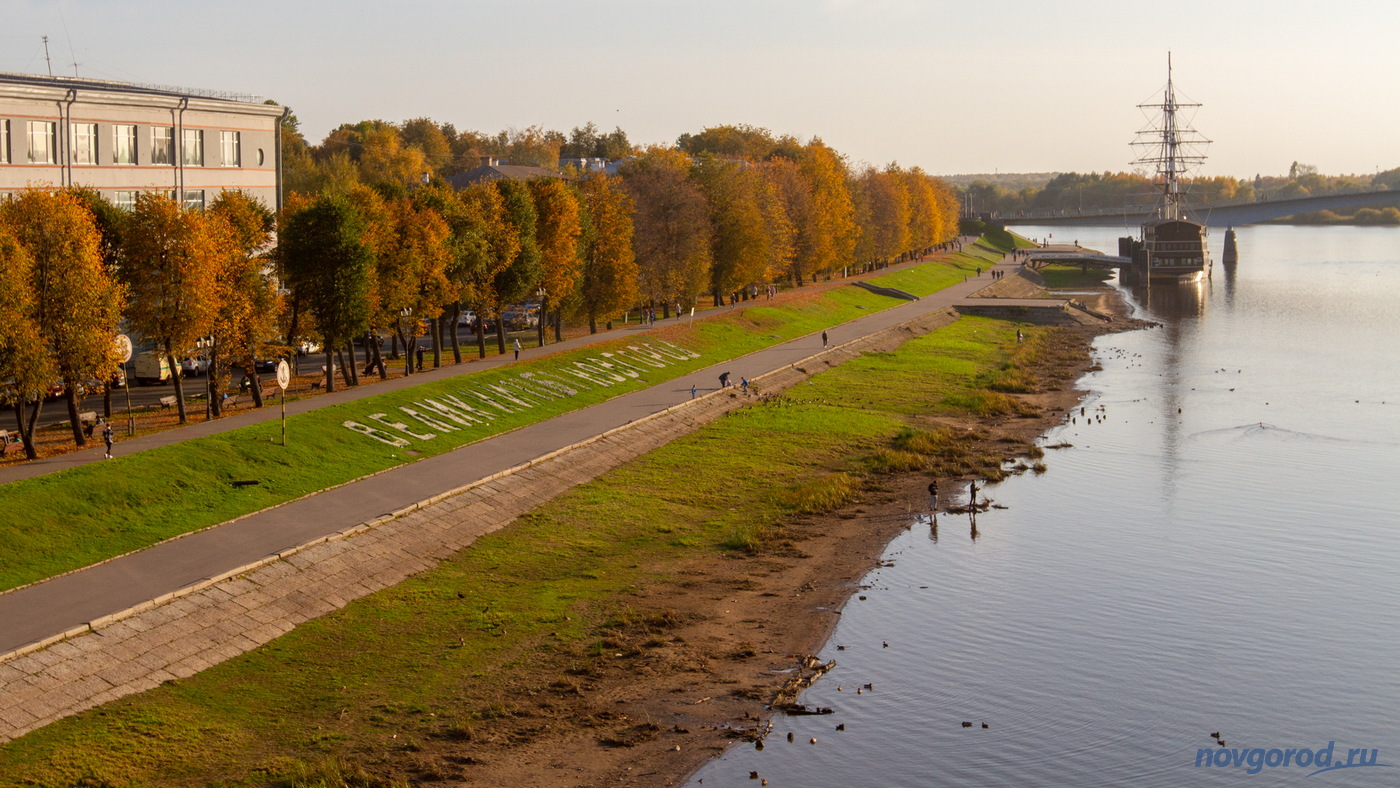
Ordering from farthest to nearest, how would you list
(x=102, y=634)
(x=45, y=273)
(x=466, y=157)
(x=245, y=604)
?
(x=466, y=157)
(x=45, y=273)
(x=245, y=604)
(x=102, y=634)

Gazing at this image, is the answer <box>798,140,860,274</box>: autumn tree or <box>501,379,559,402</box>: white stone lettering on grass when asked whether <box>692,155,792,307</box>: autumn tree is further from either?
<box>501,379,559,402</box>: white stone lettering on grass

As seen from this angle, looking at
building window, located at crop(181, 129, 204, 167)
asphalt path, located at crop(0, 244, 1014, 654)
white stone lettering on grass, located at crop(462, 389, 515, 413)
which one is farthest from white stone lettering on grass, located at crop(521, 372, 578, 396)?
building window, located at crop(181, 129, 204, 167)

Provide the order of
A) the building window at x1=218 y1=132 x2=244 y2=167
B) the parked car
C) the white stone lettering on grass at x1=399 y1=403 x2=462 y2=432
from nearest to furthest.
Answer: the white stone lettering on grass at x1=399 y1=403 x2=462 y2=432, the parked car, the building window at x1=218 y1=132 x2=244 y2=167

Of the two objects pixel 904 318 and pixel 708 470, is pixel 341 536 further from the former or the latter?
pixel 904 318

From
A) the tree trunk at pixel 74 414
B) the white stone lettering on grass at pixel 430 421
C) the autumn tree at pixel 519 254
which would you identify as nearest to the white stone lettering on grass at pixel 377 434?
the white stone lettering on grass at pixel 430 421

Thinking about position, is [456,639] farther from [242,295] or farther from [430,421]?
[242,295]

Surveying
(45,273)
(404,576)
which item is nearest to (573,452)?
(404,576)

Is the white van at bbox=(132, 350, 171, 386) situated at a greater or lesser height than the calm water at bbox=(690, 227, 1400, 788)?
greater
